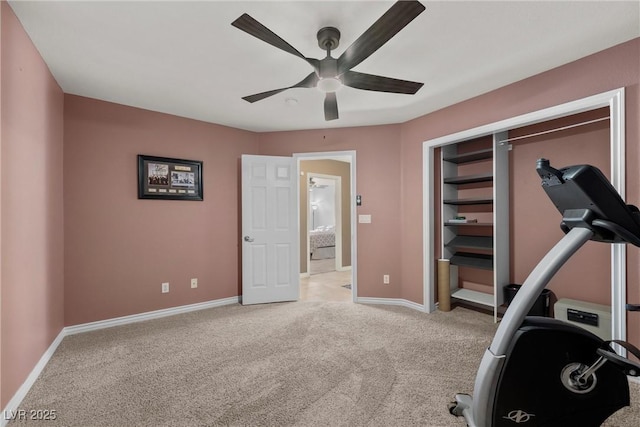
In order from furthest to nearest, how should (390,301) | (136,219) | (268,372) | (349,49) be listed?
(390,301)
(136,219)
(268,372)
(349,49)

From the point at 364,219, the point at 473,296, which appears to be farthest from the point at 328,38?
the point at 473,296

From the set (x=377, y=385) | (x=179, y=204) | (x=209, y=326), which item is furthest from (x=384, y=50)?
(x=209, y=326)

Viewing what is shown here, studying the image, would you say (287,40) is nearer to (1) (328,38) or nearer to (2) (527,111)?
(1) (328,38)

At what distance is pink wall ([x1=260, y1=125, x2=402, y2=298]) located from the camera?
157 inches

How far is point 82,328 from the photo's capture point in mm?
3047

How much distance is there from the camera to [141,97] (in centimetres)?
310

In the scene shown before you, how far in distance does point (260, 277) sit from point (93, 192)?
2157 millimetres

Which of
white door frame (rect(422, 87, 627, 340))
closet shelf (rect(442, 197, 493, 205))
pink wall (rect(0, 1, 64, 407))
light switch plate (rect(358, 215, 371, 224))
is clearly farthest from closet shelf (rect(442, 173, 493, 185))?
pink wall (rect(0, 1, 64, 407))

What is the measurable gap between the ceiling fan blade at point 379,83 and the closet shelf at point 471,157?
5.53ft

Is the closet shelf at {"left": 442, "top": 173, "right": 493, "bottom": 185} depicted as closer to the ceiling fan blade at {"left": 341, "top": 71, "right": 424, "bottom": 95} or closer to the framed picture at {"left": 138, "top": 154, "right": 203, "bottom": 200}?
the ceiling fan blade at {"left": 341, "top": 71, "right": 424, "bottom": 95}

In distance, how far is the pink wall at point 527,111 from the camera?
82.6 inches

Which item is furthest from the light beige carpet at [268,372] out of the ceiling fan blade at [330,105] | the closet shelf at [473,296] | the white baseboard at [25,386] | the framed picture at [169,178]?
the ceiling fan blade at [330,105]

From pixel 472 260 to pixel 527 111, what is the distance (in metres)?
1.77

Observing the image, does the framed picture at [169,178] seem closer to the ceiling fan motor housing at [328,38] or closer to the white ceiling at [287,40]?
the white ceiling at [287,40]
